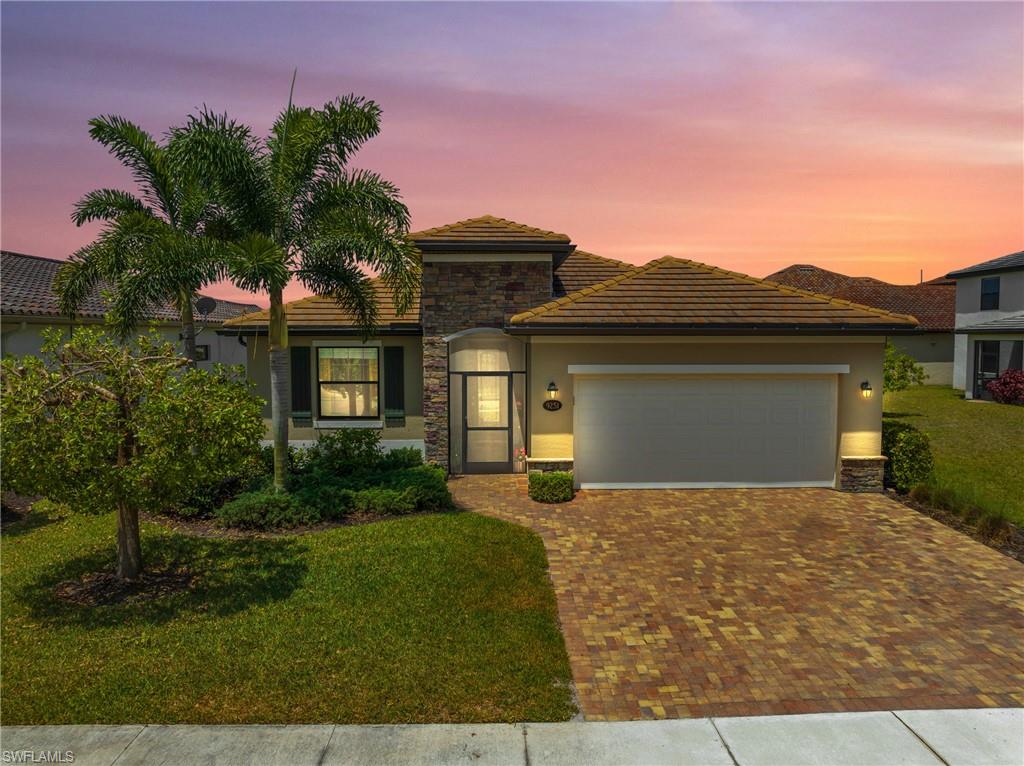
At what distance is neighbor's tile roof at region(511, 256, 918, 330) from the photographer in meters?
13.4

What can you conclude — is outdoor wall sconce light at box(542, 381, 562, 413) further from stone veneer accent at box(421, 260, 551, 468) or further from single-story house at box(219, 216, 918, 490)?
stone veneer accent at box(421, 260, 551, 468)

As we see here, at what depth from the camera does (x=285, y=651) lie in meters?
6.99

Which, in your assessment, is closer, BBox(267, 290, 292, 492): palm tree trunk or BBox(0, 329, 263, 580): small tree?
BBox(0, 329, 263, 580): small tree

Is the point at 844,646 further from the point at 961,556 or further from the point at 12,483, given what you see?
the point at 12,483

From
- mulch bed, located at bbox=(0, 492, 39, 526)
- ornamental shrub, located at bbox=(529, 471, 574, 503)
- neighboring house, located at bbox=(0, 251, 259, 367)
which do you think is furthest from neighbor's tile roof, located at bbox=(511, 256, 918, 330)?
mulch bed, located at bbox=(0, 492, 39, 526)

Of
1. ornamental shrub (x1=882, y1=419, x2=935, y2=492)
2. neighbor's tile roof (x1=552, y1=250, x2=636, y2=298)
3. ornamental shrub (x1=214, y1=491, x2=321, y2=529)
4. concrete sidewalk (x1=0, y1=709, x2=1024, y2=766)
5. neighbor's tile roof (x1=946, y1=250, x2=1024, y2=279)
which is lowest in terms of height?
concrete sidewalk (x1=0, y1=709, x2=1024, y2=766)

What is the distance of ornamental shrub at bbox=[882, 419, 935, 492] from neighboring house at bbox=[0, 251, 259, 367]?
47.7ft

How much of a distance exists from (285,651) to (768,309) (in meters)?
11.4

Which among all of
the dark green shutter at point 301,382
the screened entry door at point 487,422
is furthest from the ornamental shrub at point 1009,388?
the dark green shutter at point 301,382

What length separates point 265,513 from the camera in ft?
37.6

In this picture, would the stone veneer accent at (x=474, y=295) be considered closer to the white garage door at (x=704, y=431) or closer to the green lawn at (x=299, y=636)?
the white garage door at (x=704, y=431)

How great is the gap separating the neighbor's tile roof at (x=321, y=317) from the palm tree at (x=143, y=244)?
1486 mm

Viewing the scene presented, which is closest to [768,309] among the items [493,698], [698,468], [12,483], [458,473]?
[698,468]

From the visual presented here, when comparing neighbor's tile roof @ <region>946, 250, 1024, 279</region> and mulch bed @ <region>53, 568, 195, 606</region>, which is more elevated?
neighbor's tile roof @ <region>946, 250, 1024, 279</region>
